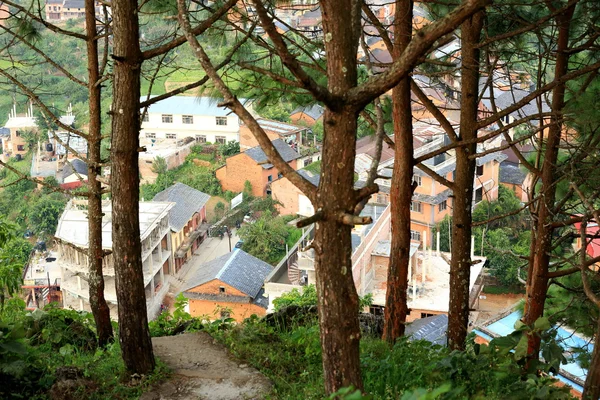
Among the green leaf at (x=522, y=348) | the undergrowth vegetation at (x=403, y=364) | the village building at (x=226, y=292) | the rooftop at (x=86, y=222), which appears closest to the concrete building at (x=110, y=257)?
the rooftop at (x=86, y=222)

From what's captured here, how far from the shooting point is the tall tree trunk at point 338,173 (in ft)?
8.77

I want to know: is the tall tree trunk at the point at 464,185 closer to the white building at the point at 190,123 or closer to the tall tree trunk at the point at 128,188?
the tall tree trunk at the point at 128,188

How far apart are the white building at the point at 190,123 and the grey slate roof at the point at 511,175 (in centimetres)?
1078

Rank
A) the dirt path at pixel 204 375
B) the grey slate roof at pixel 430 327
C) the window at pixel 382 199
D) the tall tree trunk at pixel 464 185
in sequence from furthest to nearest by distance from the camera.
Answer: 1. the window at pixel 382 199
2. the grey slate roof at pixel 430 327
3. the tall tree trunk at pixel 464 185
4. the dirt path at pixel 204 375

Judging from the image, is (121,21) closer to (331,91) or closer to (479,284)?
(331,91)

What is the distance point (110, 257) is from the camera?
49.1ft

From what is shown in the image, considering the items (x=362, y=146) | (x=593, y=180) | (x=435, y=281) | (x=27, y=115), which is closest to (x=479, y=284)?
(x=435, y=281)

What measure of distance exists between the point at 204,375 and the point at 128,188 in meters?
1.07

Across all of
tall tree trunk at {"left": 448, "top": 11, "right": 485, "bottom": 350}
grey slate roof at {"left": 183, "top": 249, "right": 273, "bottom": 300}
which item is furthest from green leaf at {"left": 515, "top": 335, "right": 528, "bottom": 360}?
grey slate roof at {"left": 183, "top": 249, "right": 273, "bottom": 300}

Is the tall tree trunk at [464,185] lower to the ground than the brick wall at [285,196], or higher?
higher

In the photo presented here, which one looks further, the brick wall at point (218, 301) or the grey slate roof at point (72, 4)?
the grey slate roof at point (72, 4)

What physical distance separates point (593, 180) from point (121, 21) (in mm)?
3477

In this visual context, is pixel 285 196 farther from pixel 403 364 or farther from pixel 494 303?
pixel 403 364

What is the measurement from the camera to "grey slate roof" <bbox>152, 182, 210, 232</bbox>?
2122cm
